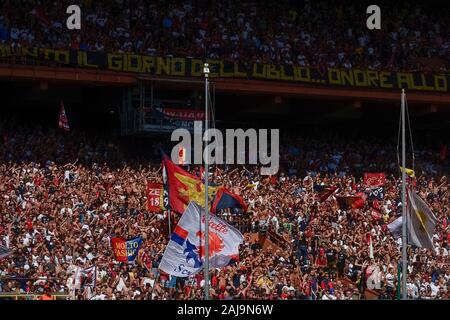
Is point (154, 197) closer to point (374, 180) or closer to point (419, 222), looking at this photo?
point (419, 222)

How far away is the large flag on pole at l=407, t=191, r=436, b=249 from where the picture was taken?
24.2 metres

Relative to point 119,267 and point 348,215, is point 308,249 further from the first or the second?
point 119,267

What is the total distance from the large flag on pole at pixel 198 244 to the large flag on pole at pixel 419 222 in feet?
16.7

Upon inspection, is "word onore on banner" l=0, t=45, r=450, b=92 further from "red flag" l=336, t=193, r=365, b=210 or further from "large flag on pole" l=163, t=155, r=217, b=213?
"large flag on pole" l=163, t=155, r=217, b=213

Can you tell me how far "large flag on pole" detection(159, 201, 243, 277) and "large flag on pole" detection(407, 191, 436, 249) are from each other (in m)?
5.08

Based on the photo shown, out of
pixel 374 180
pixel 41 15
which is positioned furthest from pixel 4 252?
pixel 374 180

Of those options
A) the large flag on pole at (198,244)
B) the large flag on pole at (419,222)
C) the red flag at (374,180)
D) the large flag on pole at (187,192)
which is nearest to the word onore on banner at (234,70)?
the red flag at (374,180)

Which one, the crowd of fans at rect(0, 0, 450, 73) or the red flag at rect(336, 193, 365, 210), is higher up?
the crowd of fans at rect(0, 0, 450, 73)

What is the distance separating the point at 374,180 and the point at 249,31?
7269mm

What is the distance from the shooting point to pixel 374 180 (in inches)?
1256

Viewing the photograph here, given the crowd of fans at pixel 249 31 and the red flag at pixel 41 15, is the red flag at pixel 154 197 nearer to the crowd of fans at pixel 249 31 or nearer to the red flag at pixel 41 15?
the crowd of fans at pixel 249 31

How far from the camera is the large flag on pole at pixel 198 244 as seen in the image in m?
21.7

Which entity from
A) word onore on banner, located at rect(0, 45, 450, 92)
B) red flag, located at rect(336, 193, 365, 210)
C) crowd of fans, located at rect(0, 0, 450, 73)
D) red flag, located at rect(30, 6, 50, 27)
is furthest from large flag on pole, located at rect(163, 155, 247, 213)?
red flag, located at rect(30, 6, 50, 27)

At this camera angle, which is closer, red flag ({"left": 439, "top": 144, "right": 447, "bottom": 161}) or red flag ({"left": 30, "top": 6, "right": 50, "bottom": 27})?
red flag ({"left": 30, "top": 6, "right": 50, "bottom": 27})
